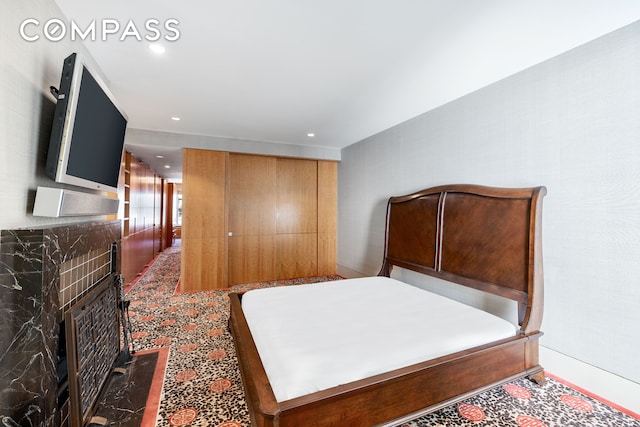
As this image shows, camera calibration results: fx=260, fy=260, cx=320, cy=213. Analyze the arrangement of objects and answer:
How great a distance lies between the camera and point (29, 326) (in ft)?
4.08

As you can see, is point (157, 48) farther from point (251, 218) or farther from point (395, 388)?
point (251, 218)

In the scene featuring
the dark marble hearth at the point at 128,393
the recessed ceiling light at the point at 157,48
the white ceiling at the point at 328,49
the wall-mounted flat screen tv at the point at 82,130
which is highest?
the white ceiling at the point at 328,49

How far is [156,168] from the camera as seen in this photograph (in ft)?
21.2

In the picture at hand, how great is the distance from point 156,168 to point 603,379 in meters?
8.02

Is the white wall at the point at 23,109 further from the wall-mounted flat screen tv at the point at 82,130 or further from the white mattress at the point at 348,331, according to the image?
the white mattress at the point at 348,331

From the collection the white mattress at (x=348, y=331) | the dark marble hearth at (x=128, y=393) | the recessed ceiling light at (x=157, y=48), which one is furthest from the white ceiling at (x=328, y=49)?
the dark marble hearth at (x=128, y=393)

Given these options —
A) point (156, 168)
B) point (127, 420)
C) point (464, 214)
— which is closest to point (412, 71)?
point (464, 214)

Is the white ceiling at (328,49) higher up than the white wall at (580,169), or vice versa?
the white ceiling at (328,49)

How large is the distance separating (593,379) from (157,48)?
166 inches

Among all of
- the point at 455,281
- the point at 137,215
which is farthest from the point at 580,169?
the point at 137,215

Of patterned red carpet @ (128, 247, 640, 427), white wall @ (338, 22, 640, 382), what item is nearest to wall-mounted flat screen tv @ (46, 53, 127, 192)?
patterned red carpet @ (128, 247, 640, 427)

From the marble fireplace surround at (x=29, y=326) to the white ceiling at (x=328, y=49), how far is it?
5.01 feet

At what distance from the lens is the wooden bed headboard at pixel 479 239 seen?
209 centimetres

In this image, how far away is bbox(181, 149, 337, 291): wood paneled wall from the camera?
4375 millimetres
